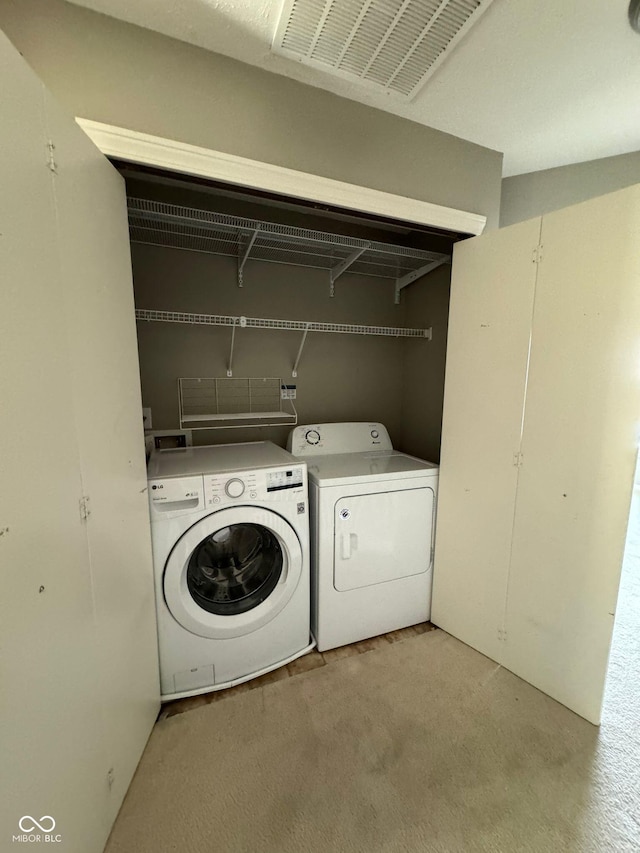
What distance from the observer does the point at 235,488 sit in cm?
148

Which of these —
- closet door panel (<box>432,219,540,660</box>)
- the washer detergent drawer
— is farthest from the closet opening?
the washer detergent drawer

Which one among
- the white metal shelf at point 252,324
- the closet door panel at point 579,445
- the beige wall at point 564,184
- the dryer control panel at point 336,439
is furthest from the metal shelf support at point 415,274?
the dryer control panel at point 336,439

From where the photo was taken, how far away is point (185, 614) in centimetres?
145

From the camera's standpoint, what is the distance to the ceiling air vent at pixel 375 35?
3.23 ft

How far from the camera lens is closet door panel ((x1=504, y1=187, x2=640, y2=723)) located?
47.7 inches

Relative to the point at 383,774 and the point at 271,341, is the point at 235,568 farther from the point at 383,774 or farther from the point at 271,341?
the point at 271,341

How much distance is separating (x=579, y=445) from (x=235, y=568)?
1.71m

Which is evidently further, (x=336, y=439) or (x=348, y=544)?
(x=336, y=439)

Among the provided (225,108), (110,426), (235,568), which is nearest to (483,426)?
(235,568)

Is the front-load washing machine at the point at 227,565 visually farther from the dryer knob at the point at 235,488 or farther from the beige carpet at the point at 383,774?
the beige carpet at the point at 383,774

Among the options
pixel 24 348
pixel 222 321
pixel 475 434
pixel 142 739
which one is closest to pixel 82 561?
pixel 24 348

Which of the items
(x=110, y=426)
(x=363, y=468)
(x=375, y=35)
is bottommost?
(x=363, y=468)

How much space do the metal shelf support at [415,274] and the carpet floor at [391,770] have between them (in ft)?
7.59

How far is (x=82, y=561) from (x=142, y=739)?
95 cm
